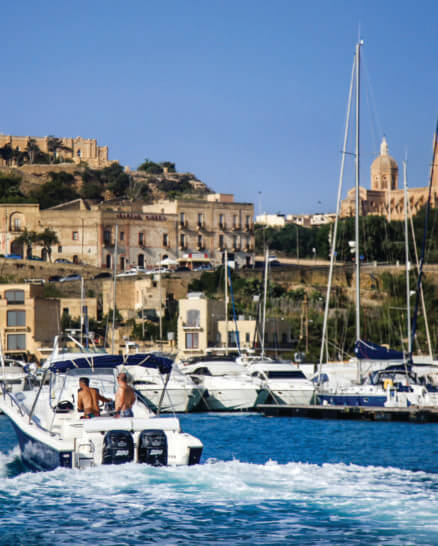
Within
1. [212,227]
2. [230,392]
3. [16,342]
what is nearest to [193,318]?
[16,342]

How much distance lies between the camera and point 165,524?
13359 mm

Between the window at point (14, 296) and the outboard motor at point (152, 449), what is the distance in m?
43.1

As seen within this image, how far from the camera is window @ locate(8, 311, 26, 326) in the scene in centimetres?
5719

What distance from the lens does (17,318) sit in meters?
57.3

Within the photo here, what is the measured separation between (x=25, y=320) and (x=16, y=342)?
1.39 metres

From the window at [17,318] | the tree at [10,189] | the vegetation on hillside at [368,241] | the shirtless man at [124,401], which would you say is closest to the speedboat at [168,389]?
the shirtless man at [124,401]

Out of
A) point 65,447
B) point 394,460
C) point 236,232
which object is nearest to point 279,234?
point 236,232

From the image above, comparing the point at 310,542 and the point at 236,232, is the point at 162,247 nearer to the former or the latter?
the point at 236,232

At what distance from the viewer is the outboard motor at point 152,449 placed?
15531 millimetres

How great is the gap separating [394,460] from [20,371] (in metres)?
20.7

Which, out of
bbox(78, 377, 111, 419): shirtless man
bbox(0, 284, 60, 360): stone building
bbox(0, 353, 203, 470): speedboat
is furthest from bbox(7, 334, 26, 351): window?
bbox(78, 377, 111, 419): shirtless man

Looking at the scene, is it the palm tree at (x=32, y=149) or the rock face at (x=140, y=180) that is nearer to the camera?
the rock face at (x=140, y=180)

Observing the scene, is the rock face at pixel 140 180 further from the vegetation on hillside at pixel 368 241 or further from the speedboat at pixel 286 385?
the speedboat at pixel 286 385

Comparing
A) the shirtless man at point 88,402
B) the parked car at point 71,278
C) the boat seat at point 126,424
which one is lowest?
the boat seat at point 126,424
